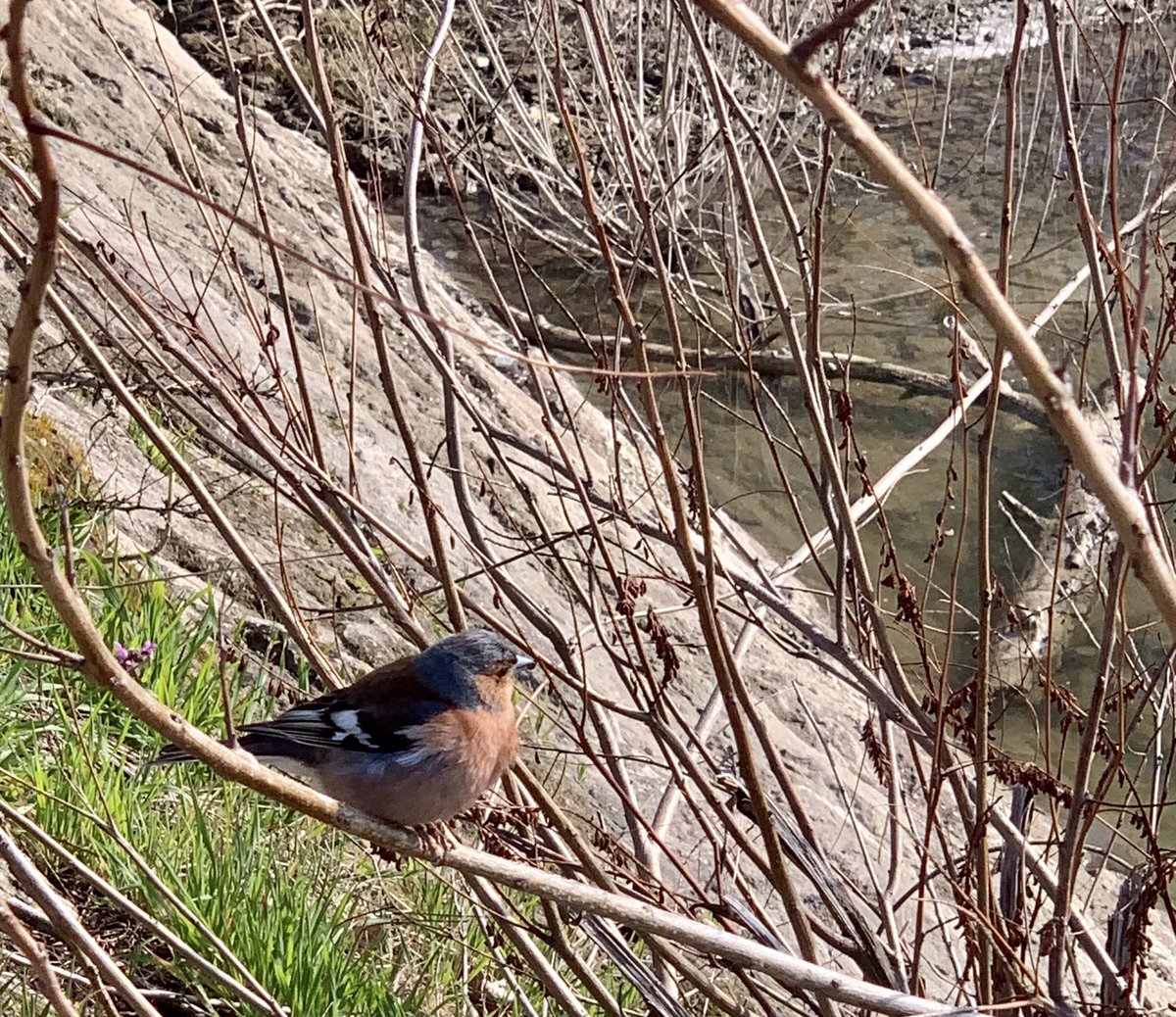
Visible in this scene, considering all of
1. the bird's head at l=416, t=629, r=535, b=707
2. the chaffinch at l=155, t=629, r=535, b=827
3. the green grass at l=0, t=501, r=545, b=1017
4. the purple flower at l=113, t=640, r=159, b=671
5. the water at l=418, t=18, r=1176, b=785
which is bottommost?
the green grass at l=0, t=501, r=545, b=1017

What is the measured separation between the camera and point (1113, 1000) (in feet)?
10.3

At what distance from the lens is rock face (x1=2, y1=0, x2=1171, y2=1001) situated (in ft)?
10.4

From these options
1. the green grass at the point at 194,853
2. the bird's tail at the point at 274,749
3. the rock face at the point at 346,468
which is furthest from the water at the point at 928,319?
the bird's tail at the point at 274,749

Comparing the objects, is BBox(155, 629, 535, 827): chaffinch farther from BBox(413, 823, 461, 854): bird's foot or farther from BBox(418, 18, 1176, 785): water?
BBox(418, 18, 1176, 785): water

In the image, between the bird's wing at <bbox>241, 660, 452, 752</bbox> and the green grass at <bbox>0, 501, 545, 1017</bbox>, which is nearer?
the bird's wing at <bbox>241, 660, 452, 752</bbox>

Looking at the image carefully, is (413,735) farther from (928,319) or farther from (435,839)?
(928,319)


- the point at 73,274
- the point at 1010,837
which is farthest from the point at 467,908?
the point at 73,274

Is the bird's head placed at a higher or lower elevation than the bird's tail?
higher

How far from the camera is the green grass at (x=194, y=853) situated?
11.2ft

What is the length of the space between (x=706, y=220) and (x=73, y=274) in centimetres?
597

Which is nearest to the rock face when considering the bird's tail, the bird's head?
the bird's head

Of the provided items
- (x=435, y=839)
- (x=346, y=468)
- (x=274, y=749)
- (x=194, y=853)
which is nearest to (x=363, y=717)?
(x=274, y=749)

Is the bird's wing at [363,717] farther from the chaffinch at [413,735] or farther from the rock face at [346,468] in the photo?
the rock face at [346,468]

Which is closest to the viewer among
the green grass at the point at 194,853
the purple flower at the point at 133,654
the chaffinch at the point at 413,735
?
the chaffinch at the point at 413,735
